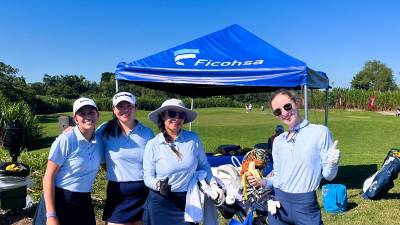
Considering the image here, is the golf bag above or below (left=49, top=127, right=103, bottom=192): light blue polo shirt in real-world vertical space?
below

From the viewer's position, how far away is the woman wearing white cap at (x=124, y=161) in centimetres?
362

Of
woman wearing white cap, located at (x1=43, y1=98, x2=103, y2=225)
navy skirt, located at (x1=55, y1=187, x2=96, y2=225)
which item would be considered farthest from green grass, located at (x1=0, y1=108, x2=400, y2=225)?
navy skirt, located at (x1=55, y1=187, x2=96, y2=225)

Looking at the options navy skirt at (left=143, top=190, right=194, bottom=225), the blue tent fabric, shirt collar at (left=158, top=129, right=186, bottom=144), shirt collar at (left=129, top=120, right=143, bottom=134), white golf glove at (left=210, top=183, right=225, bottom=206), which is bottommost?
navy skirt at (left=143, top=190, right=194, bottom=225)

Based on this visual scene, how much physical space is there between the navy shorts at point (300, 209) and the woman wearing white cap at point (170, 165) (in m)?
0.50

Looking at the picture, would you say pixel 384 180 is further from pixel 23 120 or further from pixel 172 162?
pixel 23 120

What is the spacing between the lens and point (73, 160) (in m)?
3.32

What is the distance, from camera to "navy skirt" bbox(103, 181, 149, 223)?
3666mm

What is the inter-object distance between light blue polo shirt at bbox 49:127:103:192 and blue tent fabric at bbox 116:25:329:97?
4.80 meters

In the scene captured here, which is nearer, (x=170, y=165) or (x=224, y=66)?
(x=170, y=165)

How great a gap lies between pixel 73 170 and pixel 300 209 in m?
1.74

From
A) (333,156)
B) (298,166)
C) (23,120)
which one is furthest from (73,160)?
(23,120)

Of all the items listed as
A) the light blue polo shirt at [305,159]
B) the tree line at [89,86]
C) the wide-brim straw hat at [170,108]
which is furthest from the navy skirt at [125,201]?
the tree line at [89,86]

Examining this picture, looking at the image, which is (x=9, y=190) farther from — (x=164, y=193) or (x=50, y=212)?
(x=164, y=193)

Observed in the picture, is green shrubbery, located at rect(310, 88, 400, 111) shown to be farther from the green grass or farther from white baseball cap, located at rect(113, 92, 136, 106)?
white baseball cap, located at rect(113, 92, 136, 106)
